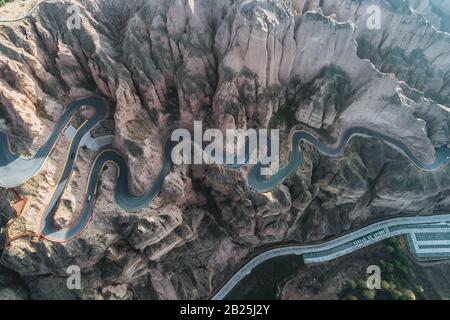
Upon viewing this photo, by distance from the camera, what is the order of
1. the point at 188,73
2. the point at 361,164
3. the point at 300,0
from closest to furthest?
the point at 188,73, the point at 300,0, the point at 361,164

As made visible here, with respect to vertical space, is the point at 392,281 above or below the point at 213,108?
below

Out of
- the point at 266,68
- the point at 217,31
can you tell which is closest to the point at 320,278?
the point at 266,68

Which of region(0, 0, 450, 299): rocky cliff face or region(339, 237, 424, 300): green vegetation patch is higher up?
region(0, 0, 450, 299): rocky cliff face

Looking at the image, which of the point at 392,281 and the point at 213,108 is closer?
the point at 213,108

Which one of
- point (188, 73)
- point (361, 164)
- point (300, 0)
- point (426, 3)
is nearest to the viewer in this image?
point (188, 73)

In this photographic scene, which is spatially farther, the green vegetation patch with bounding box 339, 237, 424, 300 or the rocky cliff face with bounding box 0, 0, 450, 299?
the green vegetation patch with bounding box 339, 237, 424, 300

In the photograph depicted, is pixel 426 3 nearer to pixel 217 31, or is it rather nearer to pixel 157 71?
pixel 217 31

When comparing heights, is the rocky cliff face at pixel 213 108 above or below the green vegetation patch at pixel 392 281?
above

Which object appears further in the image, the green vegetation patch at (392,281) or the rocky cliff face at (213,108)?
the green vegetation patch at (392,281)
